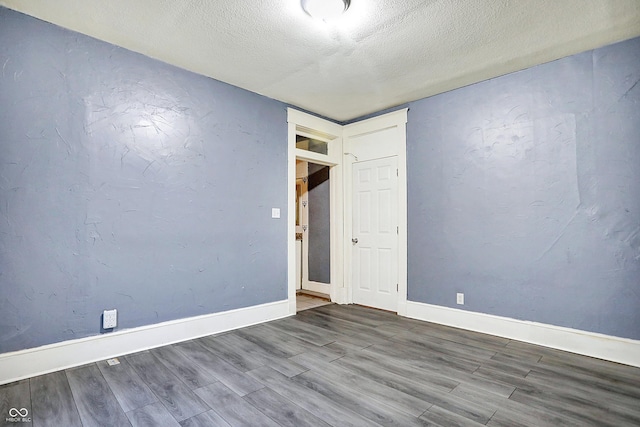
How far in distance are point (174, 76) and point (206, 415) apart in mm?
2960

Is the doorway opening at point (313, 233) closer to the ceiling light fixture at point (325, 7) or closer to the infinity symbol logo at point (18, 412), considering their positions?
the ceiling light fixture at point (325, 7)

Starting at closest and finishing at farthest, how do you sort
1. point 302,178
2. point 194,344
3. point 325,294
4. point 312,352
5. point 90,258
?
1. point 90,258
2. point 312,352
3. point 194,344
4. point 325,294
5. point 302,178

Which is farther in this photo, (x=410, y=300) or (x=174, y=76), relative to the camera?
(x=410, y=300)

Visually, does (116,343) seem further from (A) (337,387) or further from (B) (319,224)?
(B) (319,224)

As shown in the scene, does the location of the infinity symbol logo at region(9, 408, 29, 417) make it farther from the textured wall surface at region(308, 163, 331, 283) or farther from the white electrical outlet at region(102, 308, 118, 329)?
the textured wall surface at region(308, 163, 331, 283)

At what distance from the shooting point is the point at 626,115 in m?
2.63

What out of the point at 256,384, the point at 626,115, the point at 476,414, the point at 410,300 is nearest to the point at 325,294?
the point at 410,300

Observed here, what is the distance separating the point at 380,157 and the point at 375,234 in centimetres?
109

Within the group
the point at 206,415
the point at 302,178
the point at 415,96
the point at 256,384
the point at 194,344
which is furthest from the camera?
the point at 302,178

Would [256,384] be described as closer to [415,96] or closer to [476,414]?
[476,414]

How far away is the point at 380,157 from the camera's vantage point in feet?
14.3

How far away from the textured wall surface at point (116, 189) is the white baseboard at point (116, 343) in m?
0.08

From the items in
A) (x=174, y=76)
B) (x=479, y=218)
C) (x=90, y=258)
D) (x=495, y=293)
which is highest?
(x=174, y=76)

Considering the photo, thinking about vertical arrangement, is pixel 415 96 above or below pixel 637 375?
Result: above
